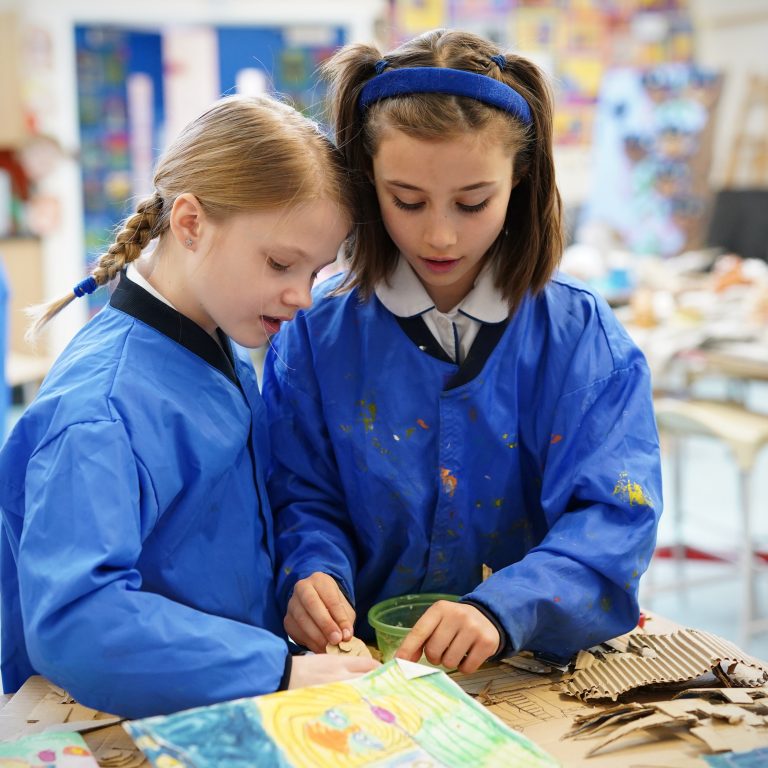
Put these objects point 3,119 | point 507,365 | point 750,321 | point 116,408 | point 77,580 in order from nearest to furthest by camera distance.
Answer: point 77,580, point 116,408, point 507,365, point 750,321, point 3,119

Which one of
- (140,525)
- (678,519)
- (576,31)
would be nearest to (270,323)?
(140,525)

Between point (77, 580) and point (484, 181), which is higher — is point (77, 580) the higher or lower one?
the lower one

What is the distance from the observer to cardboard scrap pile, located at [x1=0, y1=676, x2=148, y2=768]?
979mm

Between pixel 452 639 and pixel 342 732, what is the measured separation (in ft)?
0.74

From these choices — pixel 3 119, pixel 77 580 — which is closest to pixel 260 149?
pixel 77 580

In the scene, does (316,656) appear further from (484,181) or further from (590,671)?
(484,181)

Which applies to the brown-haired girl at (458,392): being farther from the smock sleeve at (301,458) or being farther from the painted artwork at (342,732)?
the painted artwork at (342,732)

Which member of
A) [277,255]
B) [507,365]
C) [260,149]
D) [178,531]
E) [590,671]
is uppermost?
[260,149]

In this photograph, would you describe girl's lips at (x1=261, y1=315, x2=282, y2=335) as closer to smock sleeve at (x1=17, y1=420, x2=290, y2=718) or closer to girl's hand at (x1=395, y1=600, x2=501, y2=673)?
smock sleeve at (x1=17, y1=420, x2=290, y2=718)

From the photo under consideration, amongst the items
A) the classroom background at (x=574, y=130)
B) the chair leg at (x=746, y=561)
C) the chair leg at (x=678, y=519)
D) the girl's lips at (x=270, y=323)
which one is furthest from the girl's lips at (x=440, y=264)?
the classroom background at (x=574, y=130)

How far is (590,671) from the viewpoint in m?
1.18

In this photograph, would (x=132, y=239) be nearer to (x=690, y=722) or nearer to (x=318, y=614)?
(x=318, y=614)

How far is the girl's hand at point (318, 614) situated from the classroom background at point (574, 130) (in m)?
2.71

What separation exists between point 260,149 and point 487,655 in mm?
621
